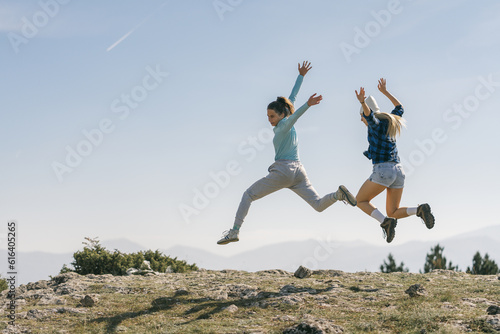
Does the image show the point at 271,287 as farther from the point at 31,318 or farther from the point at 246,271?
the point at 31,318

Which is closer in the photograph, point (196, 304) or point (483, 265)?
point (196, 304)

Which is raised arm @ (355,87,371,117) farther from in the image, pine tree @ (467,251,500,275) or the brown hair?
pine tree @ (467,251,500,275)

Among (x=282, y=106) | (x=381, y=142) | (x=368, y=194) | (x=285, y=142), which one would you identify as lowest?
(x=368, y=194)

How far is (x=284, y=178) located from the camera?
1101cm

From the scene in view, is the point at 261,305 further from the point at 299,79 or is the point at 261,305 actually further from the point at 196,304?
the point at 299,79

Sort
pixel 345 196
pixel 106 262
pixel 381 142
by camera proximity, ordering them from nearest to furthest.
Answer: pixel 345 196
pixel 381 142
pixel 106 262

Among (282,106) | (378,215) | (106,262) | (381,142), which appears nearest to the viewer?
(282,106)

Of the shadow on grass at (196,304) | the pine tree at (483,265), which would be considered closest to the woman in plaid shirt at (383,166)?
the shadow on grass at (196,304)

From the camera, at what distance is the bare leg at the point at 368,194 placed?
11.7 metres

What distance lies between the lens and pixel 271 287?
12.4 meters

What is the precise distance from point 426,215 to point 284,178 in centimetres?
317

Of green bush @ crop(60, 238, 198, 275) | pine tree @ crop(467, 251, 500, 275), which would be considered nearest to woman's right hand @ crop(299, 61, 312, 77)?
green bush @ crop(60, 238, 198, 275)

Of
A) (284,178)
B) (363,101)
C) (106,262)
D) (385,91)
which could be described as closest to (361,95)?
(363,101)

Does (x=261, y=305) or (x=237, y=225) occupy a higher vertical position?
(x=237, y=225)
